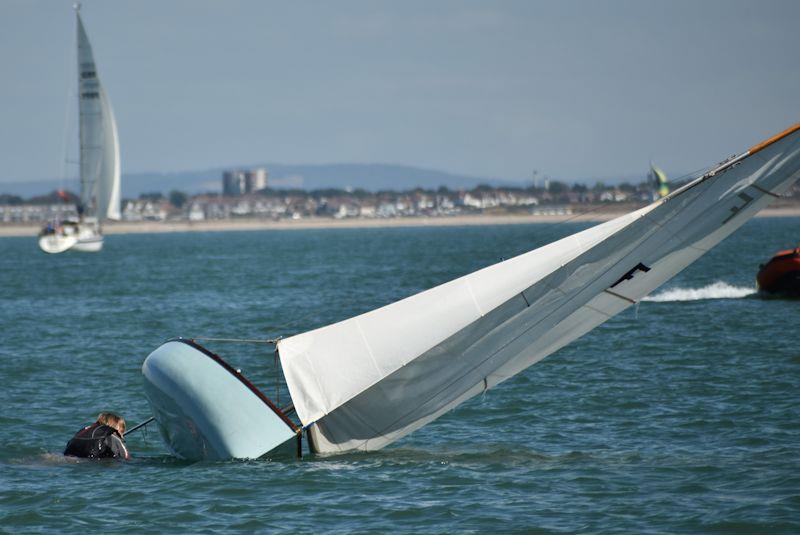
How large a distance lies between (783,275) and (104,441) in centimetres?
2819

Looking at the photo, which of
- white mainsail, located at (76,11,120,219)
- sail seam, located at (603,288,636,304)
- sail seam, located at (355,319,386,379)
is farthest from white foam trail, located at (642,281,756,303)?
white mainsail, located at (76,11,120,219)

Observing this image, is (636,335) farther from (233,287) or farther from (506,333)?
(233,287)

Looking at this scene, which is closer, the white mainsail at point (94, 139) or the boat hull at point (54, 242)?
the white mainsail at point (94, 139)

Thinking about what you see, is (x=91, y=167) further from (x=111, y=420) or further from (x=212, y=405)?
(x=212, y=405)

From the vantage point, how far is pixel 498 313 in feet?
50.1

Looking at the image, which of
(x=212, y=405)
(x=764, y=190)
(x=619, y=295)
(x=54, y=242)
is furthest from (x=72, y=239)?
(x=764, y=190)

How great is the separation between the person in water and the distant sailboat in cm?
8359

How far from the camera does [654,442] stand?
17.3m

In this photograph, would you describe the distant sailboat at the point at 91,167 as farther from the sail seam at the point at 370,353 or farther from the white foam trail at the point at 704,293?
the sail seam at the point at 370,353

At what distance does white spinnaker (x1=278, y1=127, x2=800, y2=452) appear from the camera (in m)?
14.8

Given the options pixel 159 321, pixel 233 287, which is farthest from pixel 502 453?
pixel 233 287

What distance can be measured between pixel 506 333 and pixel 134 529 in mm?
5363

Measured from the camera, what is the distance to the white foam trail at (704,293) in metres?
41.9

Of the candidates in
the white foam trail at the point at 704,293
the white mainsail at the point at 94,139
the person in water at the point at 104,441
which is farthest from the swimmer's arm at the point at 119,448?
the white mainsail at the point at 94,139
